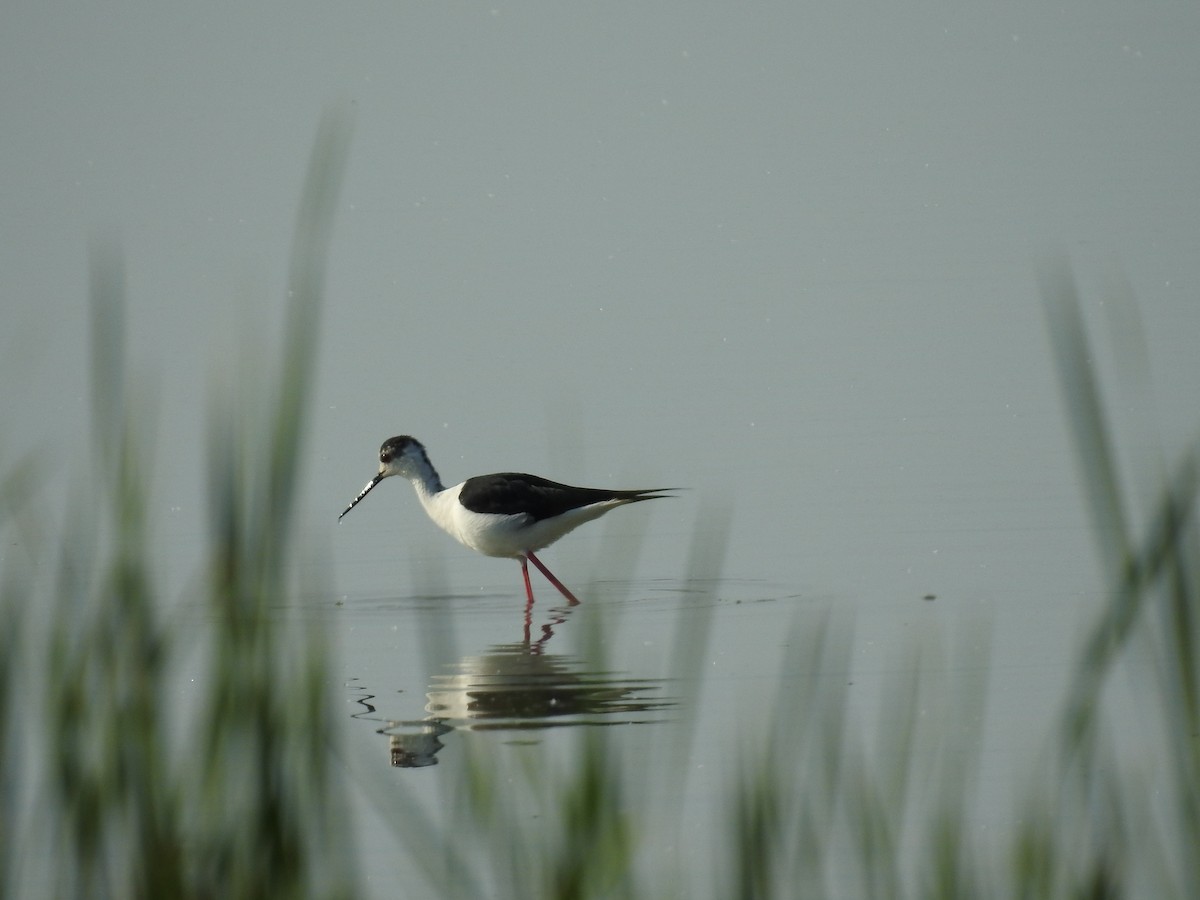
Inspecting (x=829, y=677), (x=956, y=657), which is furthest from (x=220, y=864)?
(x=956, y=657)

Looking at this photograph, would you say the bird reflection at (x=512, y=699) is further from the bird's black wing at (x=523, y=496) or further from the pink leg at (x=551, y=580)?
the bird's black wing at (x=523, y=496)

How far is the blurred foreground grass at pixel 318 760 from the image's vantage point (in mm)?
2494

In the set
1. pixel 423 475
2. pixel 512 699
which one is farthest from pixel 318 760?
pixel 423 475

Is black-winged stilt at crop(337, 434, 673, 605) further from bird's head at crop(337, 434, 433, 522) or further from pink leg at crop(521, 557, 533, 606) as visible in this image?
bird's head at crop(337, 434, 433, 522)

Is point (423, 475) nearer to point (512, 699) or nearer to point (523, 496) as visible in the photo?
point (523, 496)

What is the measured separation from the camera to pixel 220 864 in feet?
9.18

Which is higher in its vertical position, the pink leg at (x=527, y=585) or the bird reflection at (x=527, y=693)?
the pink leg at (x=527, y=585)

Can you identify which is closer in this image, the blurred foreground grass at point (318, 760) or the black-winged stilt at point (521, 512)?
the blurred foreground grass at point (318, 760)

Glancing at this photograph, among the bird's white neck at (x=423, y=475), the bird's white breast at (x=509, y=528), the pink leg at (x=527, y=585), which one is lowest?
the pink leg at (x=527, y=585)

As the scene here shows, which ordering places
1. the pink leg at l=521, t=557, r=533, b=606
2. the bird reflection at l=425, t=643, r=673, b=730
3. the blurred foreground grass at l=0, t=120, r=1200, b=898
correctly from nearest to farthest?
1. the blurred foreground grass at l=0, t=120, r=1200, b=898
2. the bird reflection at l=425, t=643, r=673, b=730
3. the pink leg at l=521, t=557, r=533, b=606

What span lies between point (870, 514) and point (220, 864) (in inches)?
340

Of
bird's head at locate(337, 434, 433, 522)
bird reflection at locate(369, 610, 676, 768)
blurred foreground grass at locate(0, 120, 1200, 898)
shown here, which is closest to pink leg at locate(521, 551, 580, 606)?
bird's head at locate(337, 434, 433, 522)

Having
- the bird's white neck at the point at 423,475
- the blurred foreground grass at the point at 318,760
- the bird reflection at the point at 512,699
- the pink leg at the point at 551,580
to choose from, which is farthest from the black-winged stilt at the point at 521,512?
the blurred foreground grass at the point at 318,760

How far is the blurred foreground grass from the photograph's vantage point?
2.49m
